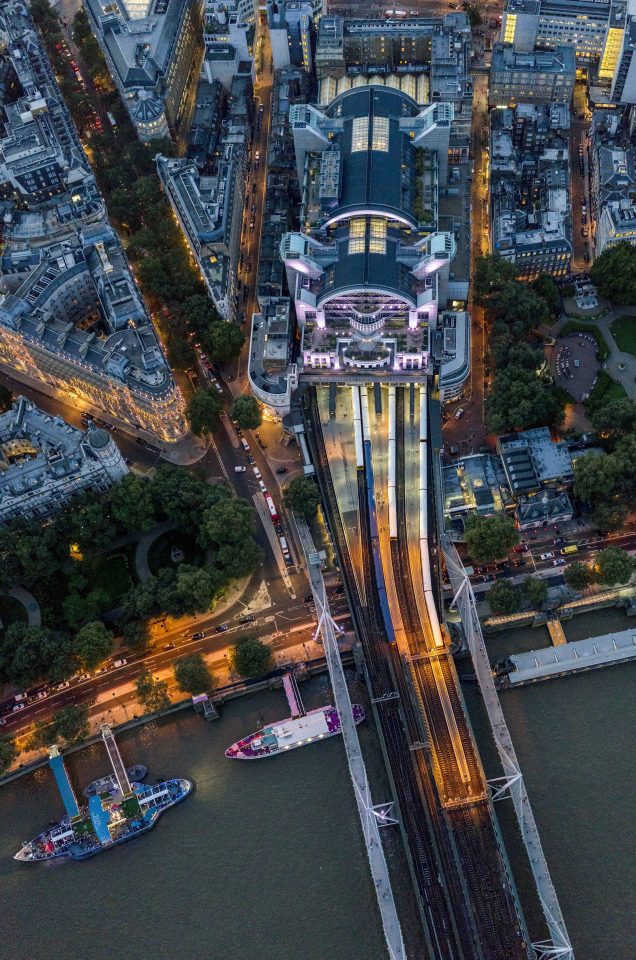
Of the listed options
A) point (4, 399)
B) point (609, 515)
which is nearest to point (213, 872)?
point (609, 515)

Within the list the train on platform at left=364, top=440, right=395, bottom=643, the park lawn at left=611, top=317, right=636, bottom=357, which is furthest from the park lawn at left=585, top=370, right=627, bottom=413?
the train on platform at left=364, top=440, right=395, bottom=643

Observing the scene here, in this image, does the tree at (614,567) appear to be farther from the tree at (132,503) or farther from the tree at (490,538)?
the tree at (132,503)

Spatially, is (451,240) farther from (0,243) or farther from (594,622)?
(0,243)

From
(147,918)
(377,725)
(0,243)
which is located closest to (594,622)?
(377,725)

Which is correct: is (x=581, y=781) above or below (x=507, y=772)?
below

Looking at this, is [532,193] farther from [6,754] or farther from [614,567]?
[6,754]

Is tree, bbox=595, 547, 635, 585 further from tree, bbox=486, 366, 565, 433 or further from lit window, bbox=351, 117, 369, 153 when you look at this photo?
lit window, bbox=351, 117, 369, 153
